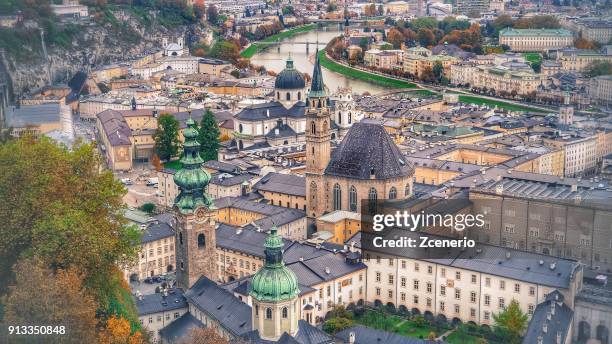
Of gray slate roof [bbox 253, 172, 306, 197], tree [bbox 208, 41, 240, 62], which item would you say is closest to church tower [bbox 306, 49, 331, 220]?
gray slate roof [bbox 253, 172, 306, 197]

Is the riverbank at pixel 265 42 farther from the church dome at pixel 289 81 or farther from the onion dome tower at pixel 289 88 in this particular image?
the onion dome tower at pixel 289 88

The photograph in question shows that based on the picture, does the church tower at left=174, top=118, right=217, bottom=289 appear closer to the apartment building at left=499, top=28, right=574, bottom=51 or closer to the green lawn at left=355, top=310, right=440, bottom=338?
the green lawn at left=355, top=310, right=440, bottom=338

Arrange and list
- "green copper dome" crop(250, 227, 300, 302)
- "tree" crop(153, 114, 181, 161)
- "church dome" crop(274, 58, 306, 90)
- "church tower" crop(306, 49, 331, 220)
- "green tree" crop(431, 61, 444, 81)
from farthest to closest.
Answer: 1. "green tree" crop(431, 61, 444, 81)
2. "church dome" crop(274, 58, 306, 90)
3. "tree" crop(153, 114, 181, 161)
4. "church tower" crop(306, 49, 331, 220)
5. "green copper dome" crop(250, 227, 300, 302)

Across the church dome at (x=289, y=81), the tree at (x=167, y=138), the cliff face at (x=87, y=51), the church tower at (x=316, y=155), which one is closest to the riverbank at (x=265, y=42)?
the cliff face at (x=87, y=51)

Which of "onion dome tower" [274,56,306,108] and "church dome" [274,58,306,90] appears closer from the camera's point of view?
"onion dome tower" [274,56,306,108]

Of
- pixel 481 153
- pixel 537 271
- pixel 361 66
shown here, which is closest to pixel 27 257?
pixel 537 271

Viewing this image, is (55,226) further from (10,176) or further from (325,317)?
(325,317)
